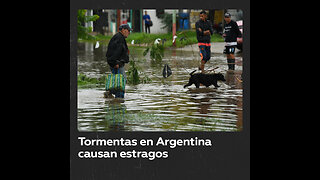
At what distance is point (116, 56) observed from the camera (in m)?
9.67

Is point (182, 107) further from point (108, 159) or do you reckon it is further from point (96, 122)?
point (108, 159)

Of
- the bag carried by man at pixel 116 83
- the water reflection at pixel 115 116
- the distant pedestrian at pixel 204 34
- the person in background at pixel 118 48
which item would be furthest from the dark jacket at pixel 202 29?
the water reflection at pixel 115 116

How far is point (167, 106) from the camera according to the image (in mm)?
9328

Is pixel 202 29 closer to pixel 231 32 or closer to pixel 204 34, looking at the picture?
pixel 204 34

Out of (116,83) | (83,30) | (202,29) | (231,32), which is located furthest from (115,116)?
(231,32)

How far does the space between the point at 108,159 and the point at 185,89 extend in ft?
14.8

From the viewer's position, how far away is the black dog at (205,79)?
11117mm

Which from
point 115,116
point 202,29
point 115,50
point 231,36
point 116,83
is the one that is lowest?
point 115,116

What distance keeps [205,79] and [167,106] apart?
2136 millimetres

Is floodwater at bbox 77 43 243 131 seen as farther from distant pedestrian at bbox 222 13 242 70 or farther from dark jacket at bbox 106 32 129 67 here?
dark jacket at bbox 106 32 129 67

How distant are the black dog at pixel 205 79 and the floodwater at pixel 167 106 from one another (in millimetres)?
128

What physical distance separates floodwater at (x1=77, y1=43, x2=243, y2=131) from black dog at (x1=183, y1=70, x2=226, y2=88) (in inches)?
5.1

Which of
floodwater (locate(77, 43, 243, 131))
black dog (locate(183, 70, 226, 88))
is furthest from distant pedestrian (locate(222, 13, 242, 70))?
black dog (locate(183, 70, 226, 88))
